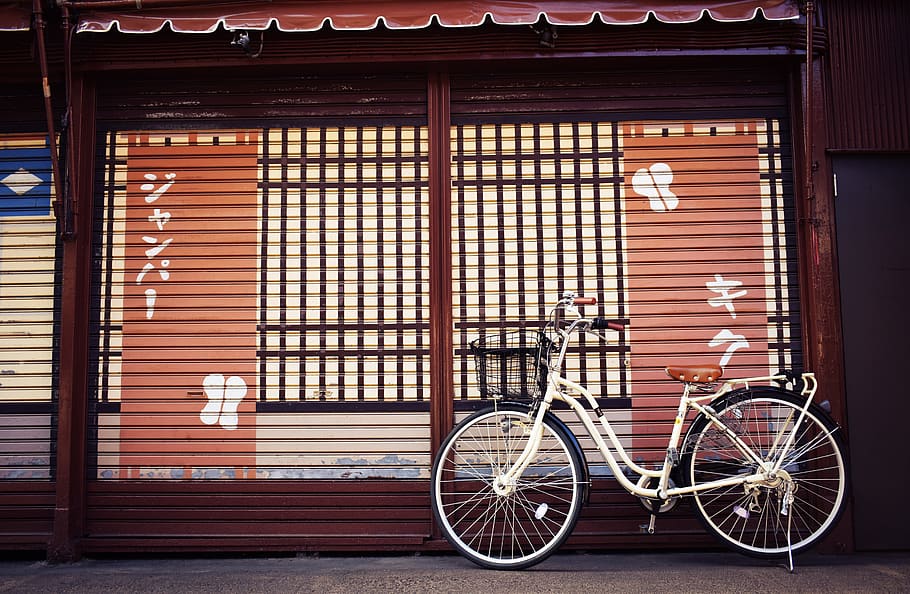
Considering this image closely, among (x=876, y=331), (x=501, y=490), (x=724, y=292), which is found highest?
(x=724, y=292)

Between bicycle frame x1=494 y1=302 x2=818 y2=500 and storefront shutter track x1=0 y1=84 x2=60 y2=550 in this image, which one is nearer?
bicycle frame x1=494 y1=302 x2=818 y2=500

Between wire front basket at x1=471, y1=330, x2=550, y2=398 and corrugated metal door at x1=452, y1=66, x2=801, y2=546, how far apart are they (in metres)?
0.57

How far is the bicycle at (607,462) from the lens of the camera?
4.57 meters

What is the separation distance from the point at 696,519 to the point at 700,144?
8.44 ft

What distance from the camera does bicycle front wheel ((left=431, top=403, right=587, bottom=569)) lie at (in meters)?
4.61

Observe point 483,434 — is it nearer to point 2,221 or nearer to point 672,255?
point 672,255

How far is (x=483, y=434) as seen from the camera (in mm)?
4949

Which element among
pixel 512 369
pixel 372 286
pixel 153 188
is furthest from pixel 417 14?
pixel 512 369

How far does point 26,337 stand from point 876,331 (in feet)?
19.2

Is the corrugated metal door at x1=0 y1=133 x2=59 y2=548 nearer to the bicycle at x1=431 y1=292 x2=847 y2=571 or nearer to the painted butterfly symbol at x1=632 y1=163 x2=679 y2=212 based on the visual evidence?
the bicycle at x1=431 y1=292 x2=847 y2=571

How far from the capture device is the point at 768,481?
14.9 ft

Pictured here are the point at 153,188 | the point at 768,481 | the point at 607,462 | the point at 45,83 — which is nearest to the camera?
the point at 768,481

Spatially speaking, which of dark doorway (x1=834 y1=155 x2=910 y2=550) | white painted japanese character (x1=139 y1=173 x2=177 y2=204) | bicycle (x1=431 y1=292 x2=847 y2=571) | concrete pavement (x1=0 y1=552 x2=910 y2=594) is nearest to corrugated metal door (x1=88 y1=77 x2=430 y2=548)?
white painted japanese character (x1=139 y1=173 x2=177 y2=204)

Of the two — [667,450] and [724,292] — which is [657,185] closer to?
[724,292]
